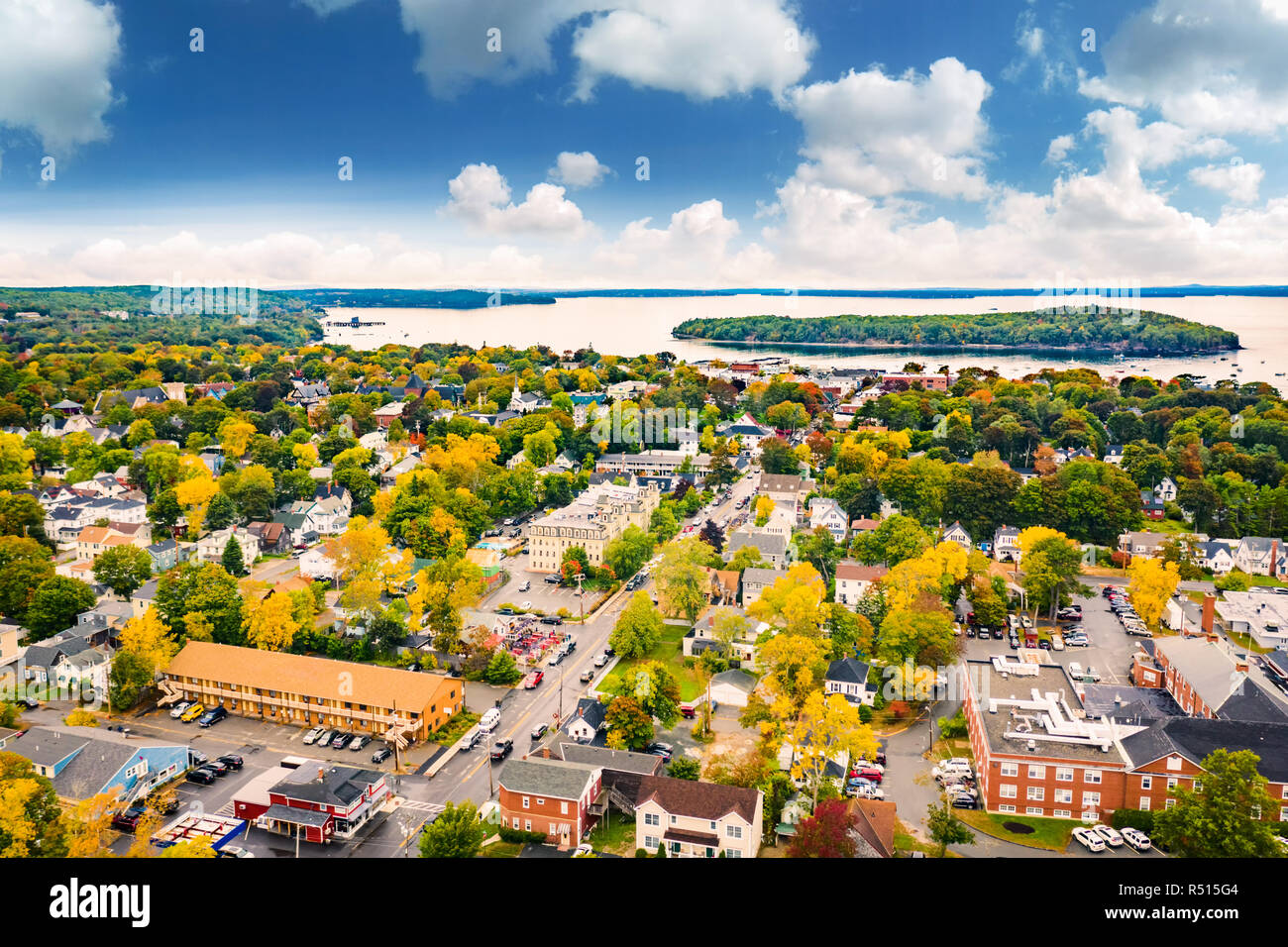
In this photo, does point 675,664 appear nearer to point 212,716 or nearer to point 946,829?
point 946,829

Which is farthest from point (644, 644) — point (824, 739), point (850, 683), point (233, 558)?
point (233, 558)

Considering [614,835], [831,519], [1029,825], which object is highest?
[831,519]

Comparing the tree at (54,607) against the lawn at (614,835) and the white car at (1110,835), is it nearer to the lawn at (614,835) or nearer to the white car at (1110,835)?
the lawn at (614,835)

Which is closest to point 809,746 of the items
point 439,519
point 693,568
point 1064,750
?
point 1064,750

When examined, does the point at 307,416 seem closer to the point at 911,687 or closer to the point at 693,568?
the point at 693,568

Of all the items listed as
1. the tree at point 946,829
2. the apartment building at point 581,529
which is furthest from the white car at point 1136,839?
the apartment building at point 581,529

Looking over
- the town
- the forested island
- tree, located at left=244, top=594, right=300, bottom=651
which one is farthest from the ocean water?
tree, located at left=244, top=594, right=300, bottom=651
